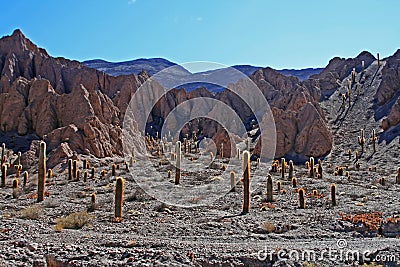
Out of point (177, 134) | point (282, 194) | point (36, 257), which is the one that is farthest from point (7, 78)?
point (36, 257)

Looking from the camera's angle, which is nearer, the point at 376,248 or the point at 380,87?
the point at 376,248

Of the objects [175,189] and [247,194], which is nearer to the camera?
[247,194]

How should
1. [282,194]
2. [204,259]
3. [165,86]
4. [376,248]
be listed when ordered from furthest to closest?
[165,86] → [282,194] → [376,248] → [204,259]

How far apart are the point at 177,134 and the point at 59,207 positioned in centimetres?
6191

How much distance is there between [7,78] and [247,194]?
48.5 m

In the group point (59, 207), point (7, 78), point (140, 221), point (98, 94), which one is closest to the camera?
point (140, 221)

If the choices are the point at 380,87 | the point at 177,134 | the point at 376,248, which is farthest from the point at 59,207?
the point at 177,134

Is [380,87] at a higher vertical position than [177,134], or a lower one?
higher

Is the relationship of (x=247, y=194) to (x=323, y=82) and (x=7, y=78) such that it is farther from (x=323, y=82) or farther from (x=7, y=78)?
(x=323, y=82)

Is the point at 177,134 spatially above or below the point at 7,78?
below

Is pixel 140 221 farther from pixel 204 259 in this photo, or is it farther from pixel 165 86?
pixel 165 86

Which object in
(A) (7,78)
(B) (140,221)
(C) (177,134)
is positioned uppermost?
(A) (7,78)

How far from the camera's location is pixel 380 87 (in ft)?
197

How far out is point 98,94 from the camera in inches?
1981
